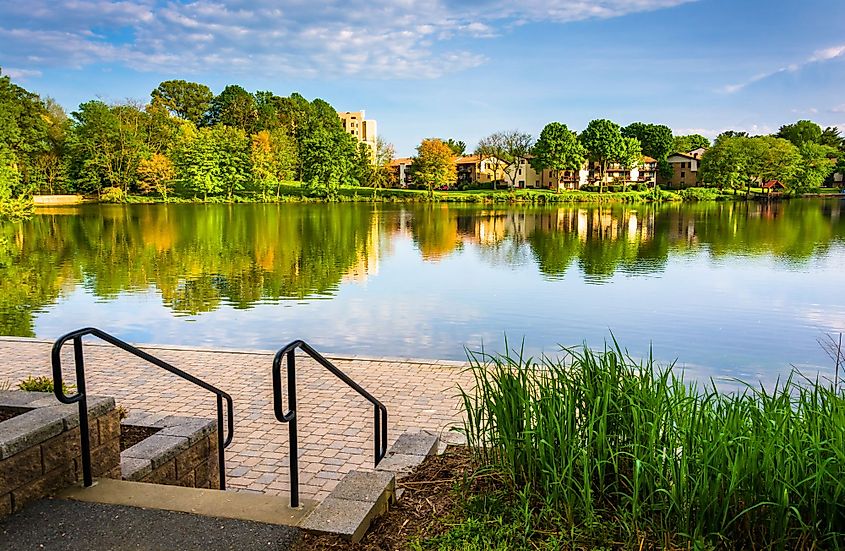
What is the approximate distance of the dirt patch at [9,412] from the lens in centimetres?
379

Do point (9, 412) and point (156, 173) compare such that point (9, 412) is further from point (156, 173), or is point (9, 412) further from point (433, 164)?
point (433, 164)

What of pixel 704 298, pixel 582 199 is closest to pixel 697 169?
pixel 582 199

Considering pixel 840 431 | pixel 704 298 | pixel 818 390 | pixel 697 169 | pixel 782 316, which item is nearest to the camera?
pixel 840 431

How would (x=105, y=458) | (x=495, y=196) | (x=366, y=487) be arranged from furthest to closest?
1. (x=495, y=196)
2. (x=105, y=458)
3. (x=366, y=487)

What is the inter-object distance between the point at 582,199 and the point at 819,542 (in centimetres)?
8063

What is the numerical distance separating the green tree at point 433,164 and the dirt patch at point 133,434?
79939 mm

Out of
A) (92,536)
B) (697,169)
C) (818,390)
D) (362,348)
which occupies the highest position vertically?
(697,169)

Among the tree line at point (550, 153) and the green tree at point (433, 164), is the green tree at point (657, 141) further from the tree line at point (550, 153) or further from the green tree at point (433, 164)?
the green tree at point (433, 164)

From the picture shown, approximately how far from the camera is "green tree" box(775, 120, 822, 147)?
110 m

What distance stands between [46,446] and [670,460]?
3016 mm

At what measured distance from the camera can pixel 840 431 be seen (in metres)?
2.96

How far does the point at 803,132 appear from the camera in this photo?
111750 mm

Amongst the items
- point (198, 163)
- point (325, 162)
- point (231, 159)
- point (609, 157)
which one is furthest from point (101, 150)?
point (609, 157)

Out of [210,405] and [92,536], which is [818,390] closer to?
[92,536]
